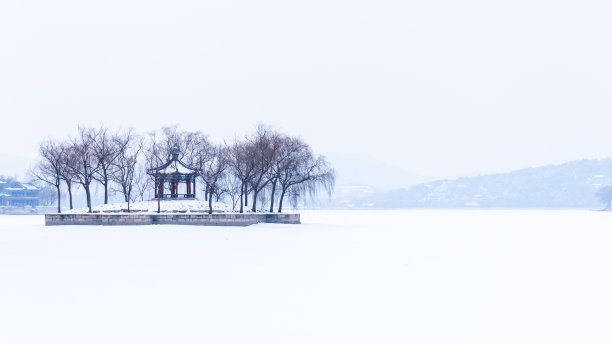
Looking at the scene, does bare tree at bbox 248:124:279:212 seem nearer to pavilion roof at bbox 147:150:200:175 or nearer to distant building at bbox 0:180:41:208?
pavilion roof at bbox 147:150:200:175

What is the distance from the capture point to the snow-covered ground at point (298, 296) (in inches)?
447

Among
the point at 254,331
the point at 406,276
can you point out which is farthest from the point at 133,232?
the point at 254,331

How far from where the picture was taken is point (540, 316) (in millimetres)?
12906

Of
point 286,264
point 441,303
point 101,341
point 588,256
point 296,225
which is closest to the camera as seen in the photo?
point 101,341

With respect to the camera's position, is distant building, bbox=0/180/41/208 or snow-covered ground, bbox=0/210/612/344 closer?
snow-covered ground, bbox=0/210/612/344

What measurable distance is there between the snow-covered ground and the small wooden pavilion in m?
24.5

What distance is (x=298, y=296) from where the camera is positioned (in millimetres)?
14992

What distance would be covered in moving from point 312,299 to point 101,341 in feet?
16.6

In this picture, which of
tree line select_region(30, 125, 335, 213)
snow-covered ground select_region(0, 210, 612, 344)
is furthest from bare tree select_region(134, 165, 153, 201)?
snow-covered ground select_region(0, 210, 612, 344)

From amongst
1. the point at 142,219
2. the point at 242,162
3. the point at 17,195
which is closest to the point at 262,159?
the point at 242,162

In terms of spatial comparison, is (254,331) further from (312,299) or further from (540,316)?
(540,316)

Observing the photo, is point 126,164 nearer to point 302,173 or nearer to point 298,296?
point 302,173

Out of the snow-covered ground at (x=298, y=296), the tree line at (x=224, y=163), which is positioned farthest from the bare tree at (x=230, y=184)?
the snow-covered ground at (x=298, y=296)

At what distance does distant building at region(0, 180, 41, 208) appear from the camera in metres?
109
